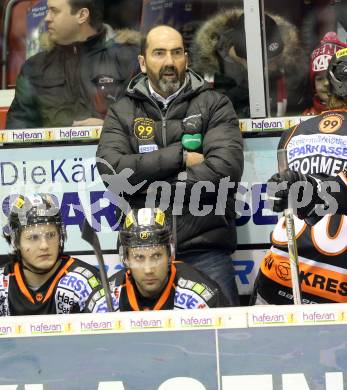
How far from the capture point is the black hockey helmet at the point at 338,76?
19.8ft

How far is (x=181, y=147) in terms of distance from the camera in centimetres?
634

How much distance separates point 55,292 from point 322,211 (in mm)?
1439

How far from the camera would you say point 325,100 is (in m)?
7.11

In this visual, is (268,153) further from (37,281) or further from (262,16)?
(37,281)

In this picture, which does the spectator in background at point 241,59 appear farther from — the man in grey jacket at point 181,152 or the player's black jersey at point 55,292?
the player's black jersey at point 55,292

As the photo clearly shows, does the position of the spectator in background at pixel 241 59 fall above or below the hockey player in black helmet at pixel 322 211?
above

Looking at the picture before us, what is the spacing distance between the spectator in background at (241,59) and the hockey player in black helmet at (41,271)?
5.21 feet

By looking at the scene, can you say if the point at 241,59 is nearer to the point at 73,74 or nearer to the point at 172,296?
the point at 73,74

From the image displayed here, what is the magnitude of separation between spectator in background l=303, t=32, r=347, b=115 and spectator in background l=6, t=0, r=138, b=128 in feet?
3.69

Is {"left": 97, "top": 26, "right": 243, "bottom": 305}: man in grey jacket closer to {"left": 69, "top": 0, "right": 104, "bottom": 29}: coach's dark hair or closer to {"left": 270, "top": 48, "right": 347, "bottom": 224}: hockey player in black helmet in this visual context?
{"left": 270, "top": 48, "right": 347, "bottom": 224}: hockey player in black helmet

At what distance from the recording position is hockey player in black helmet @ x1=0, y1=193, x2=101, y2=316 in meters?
6.08

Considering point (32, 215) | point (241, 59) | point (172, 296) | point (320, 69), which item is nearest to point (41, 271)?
point (32, 215)

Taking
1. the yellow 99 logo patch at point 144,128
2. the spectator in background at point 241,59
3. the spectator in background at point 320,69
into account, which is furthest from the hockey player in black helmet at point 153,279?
the spectator in background at point 320,69

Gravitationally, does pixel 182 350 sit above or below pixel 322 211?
below
